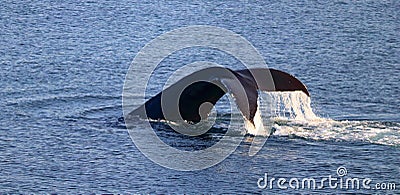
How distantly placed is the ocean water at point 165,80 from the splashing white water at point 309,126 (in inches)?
1.1

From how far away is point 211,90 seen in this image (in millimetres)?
13953

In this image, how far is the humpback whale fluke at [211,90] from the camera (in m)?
12.6

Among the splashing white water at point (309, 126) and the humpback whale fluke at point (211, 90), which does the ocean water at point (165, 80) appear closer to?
the splashing white water at point (309, 126)

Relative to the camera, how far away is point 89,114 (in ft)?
49.6

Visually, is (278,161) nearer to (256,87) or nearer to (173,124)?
(256,87)

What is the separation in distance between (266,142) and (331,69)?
23.4 feet

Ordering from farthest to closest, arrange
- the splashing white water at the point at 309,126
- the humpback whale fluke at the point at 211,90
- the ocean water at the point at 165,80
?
1. the splashing white water at the point at 309,126
2. the humpback whale fluke at the point at 211,90
3. the ocean water at the point at 165,80

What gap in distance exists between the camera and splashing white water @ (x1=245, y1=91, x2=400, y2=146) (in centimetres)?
1348

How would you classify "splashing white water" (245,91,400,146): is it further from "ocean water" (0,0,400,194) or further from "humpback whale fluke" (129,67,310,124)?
"humpback whale fluke" (129,67,310,124)

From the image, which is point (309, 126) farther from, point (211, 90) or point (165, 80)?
point (165, 80)

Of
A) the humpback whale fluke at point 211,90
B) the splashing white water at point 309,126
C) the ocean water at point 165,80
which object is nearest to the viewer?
the ocean water at point 165,80

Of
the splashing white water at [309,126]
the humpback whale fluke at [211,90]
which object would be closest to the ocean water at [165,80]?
the splashing white water at [309,126]

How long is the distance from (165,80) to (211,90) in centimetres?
466

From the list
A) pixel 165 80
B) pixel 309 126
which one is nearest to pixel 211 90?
pixel 309 126
